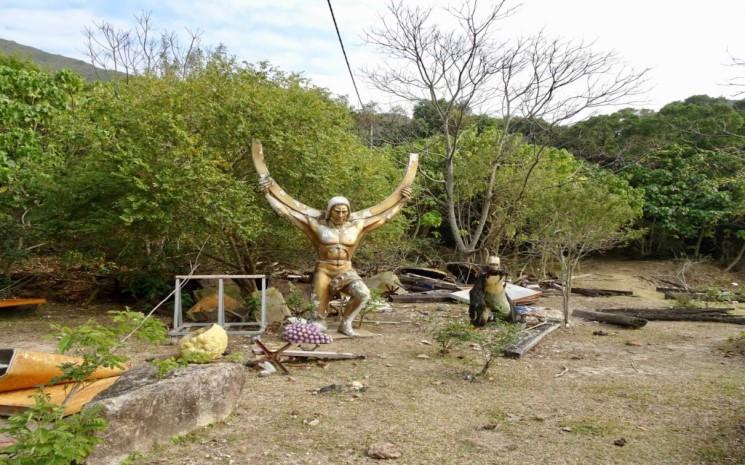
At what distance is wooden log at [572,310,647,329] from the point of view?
980 centimetres

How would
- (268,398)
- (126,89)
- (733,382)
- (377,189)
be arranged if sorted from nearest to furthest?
(268,398) → (733,382) → (126,89) → (377,189)

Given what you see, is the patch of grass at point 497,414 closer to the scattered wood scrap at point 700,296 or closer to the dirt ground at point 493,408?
the dirt ground at point 493,408

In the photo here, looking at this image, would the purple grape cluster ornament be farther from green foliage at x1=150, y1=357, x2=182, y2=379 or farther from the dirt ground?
green foliage at x1=150, y1=357, x2=182, y2=379

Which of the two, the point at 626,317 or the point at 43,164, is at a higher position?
the point at 43,164

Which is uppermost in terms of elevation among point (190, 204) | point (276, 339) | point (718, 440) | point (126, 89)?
point (126, 89)

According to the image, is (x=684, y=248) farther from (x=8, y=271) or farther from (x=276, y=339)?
(x=8, y=271)

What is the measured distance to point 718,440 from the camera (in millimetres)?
4414

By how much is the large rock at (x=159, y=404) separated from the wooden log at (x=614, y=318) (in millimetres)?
7220

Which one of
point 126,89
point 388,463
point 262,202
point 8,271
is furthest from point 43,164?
point 388,463

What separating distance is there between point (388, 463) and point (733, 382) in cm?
431

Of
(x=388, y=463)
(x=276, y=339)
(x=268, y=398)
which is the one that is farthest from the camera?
(x=276, y=339)

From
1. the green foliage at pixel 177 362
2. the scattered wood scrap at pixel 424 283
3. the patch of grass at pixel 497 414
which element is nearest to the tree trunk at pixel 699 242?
the scattered wood scrap at pixel 424 283

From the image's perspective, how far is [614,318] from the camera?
399 inches

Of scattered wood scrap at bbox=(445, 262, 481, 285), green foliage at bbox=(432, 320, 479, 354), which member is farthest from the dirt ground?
scattered wood scrap at bbox=(445, 262, 481, 285)
